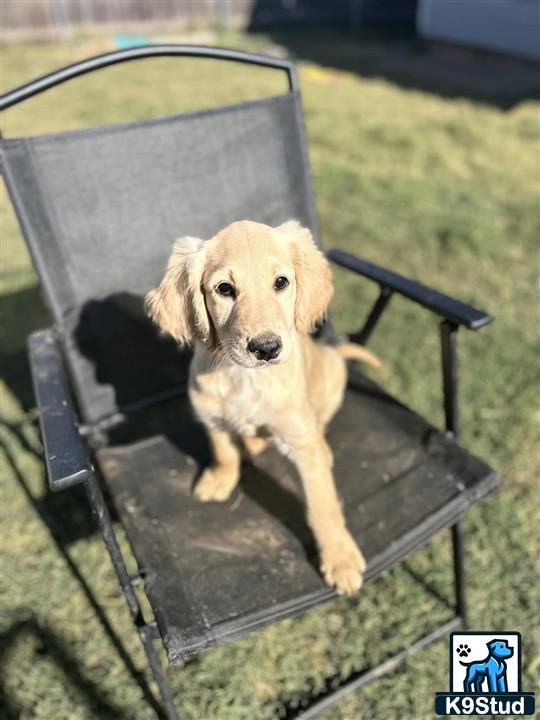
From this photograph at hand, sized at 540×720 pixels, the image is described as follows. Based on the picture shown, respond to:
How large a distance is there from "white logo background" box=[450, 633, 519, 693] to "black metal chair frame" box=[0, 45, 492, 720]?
51 millimetres

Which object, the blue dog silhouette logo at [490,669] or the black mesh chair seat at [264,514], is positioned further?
the blue dog silhouette logo at [490,669]

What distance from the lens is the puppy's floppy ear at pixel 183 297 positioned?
59.9 inches

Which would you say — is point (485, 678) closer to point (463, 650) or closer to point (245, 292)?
point (463, 650)

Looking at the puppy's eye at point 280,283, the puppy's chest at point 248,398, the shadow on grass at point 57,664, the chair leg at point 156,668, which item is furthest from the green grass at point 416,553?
the puppy's eye at point 280,283

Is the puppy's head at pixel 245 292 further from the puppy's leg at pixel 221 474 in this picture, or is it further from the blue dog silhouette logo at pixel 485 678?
the blue dog silhouette logo at pixel 485 678

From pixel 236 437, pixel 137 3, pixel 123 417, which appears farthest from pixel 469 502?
pixel 137 3

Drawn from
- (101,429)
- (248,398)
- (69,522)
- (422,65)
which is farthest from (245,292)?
(422,65)

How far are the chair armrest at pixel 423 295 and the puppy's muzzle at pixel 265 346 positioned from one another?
2.18 feet

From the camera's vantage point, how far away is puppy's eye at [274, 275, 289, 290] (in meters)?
1.52

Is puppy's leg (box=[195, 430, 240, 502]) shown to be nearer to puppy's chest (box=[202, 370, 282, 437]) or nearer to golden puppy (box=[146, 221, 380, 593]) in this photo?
golden puppy (box=[146, 221, 380, 593])

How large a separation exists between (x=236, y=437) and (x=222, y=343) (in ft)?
2.07

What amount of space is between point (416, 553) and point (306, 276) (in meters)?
1.40

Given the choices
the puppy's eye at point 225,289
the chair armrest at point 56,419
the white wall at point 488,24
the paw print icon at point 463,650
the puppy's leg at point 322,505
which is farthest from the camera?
the white wall at point 488,24

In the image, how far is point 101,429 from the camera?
2.23 m
